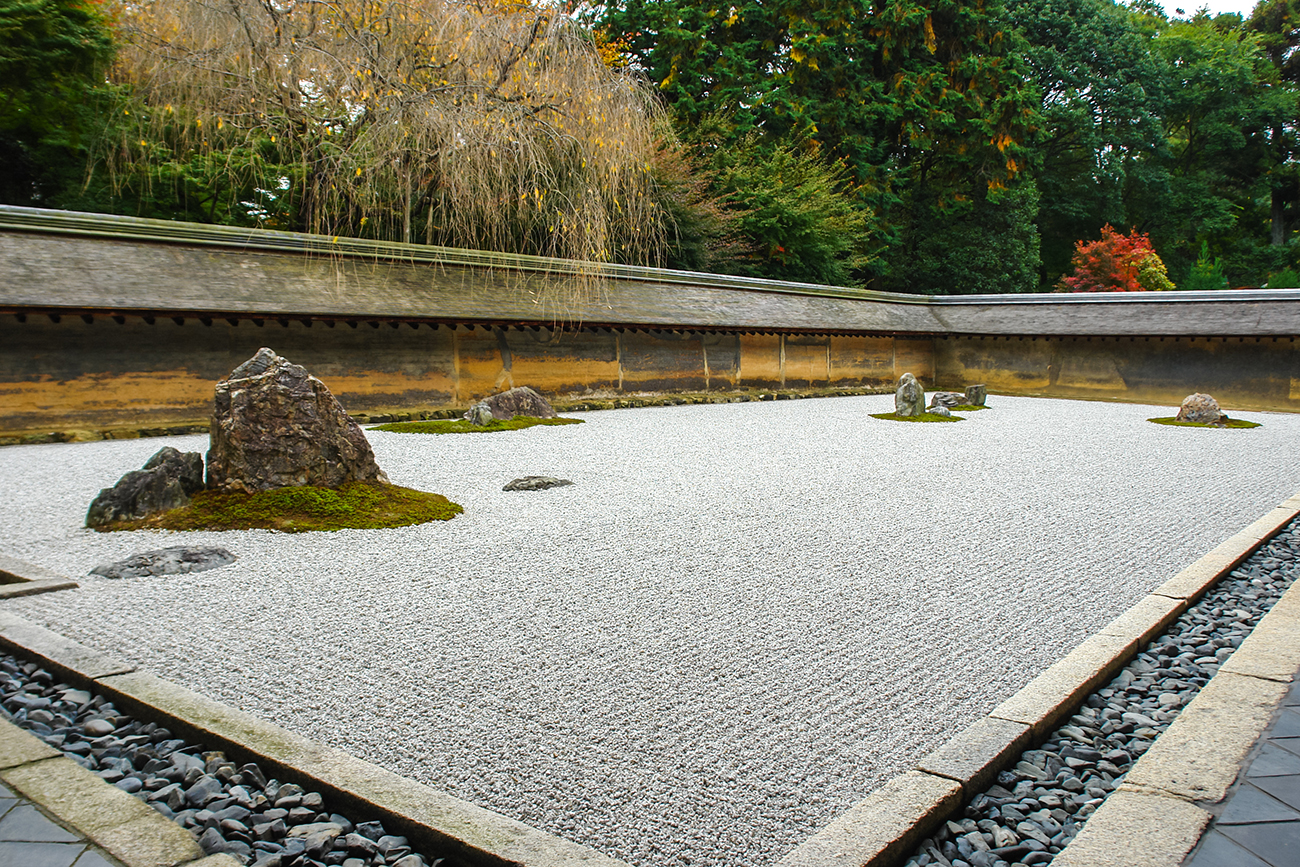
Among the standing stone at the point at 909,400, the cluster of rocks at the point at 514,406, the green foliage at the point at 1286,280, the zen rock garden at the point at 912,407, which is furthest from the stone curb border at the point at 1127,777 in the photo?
the green foliage at the point at 1286,280

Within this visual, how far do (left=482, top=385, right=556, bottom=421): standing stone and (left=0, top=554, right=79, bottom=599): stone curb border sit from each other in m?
6.82

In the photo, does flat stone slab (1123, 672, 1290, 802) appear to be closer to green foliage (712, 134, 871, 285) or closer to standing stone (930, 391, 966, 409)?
standing stone (930, 391, 966, 409)

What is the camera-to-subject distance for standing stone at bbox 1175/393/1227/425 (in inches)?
445

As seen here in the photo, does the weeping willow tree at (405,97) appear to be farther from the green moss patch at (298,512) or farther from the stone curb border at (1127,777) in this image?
the stone curb border at (1127,777)

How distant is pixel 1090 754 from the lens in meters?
2.14

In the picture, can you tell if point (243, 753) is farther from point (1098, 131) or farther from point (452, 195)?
point (1098, 131)

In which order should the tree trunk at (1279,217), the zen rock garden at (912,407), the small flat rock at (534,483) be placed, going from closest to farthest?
the small flat rock at (534,483) → the zen rock garden at (912,407) → the tree trunk at (1279,217)

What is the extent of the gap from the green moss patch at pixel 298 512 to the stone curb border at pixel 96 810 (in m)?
2.57

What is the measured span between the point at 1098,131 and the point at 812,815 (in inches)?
1129

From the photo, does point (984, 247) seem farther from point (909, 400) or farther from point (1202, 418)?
point (909, 400)

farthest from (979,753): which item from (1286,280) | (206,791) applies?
(1286,280)

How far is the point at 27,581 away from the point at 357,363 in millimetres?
7346

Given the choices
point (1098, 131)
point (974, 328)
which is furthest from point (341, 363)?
point (1098, 131)

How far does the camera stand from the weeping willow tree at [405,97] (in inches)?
351
